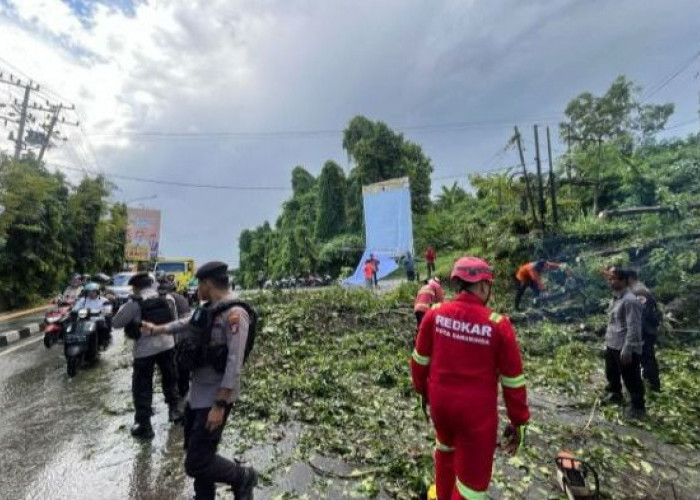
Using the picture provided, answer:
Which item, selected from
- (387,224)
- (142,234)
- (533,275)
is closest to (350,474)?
(533,275)

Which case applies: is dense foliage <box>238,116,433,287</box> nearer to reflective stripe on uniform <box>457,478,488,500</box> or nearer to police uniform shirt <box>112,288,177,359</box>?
police uniform shirt <box>112,288,177,359</box>

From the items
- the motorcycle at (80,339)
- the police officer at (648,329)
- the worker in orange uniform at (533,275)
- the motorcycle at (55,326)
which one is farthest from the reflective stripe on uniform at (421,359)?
the worker in orange uniform at (533,275)

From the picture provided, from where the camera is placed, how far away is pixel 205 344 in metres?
3.23

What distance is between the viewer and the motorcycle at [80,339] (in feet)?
24.9

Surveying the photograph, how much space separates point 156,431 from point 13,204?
1859cm

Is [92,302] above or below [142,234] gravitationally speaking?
below

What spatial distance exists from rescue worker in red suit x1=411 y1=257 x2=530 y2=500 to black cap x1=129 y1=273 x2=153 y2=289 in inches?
145

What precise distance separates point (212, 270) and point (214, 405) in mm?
957

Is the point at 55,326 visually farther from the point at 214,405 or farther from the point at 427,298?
the point at 214,405

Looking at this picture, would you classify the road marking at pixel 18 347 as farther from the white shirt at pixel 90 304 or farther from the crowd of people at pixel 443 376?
the crowd of people at pixel 443 376

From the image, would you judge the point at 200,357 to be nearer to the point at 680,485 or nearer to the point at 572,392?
the point at 680,485

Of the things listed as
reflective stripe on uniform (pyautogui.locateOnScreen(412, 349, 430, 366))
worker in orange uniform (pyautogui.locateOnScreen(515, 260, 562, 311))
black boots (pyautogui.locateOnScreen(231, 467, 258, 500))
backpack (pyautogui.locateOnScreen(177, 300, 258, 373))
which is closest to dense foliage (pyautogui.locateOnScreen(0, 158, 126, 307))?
worker in orange uniform (pyautogui.locateOnScreen(515, 260, 562, 311))

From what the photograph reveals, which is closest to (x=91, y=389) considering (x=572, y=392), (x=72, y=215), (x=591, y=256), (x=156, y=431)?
(x=156, y=431)

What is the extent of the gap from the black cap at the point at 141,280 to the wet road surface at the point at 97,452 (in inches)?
64.6
